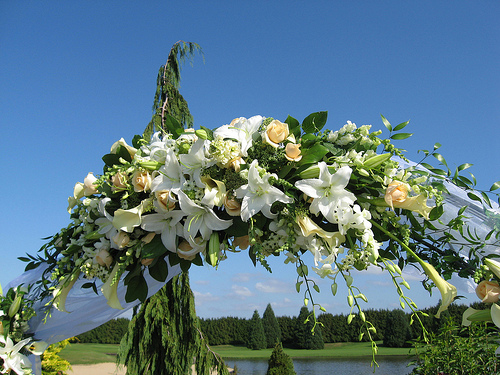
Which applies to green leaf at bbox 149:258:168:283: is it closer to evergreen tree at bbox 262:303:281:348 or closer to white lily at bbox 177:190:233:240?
white lily at bbox 177:190:233:240

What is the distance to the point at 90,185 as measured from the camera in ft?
5.42

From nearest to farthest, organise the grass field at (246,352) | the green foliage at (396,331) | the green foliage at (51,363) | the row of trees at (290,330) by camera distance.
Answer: the green foliage at (51,363) → the grass field at (246,352) → the green foliage at (396,331) → the row of trees at (290,330)

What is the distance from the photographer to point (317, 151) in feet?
4.22

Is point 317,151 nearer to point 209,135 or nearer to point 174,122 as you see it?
point 209,135

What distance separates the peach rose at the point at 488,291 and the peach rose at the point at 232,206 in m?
0.92

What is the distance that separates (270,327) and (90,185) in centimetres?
1592

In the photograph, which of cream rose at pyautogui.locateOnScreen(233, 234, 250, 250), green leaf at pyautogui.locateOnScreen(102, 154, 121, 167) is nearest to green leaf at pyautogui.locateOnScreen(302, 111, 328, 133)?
cream rose at pyautogui.locateOnScreen(233, 234, 250, 250)

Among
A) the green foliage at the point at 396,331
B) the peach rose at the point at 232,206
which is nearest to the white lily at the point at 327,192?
the peach rose at the point at 232,206

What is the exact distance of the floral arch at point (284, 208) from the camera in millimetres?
1191

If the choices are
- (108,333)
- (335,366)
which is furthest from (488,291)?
(108,333)

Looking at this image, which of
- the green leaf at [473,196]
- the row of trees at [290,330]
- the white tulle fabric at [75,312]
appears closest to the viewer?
the green leaf at [473,196]

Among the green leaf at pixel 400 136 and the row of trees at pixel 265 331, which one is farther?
the row of trees at pixel 265 331

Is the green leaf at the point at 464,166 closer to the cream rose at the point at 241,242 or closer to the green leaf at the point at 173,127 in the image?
the cream rose at the point at 241,242

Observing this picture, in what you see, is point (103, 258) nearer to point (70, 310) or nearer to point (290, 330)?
point (70, 310)
